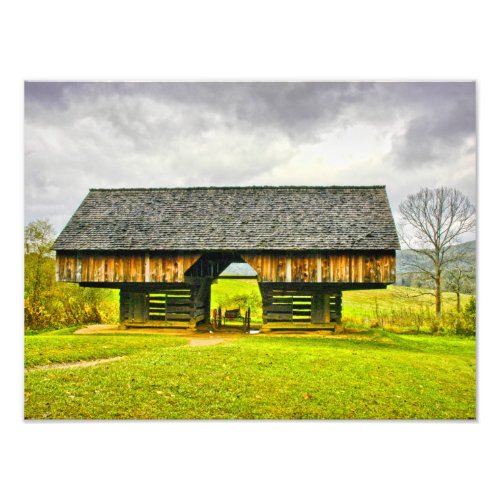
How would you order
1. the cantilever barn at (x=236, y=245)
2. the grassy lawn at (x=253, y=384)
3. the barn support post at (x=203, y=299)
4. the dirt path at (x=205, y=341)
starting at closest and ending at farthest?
the grassy lawn at (x=253, y=384) → the dirt path at (x=205, y=341) → the cantilever barn at (x=236, y=245) → the barn support post at (x=203, y=299)

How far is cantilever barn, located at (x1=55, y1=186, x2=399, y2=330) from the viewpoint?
1130cm

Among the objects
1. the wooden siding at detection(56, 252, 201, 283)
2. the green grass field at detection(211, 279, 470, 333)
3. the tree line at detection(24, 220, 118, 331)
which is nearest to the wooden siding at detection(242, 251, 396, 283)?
the green grass field at detection(211, 279, 470, 333)

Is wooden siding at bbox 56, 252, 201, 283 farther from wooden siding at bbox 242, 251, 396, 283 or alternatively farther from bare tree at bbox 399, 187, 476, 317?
bare tree at bbox 399, 187, 476, 317

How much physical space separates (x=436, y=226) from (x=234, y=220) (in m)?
5.41

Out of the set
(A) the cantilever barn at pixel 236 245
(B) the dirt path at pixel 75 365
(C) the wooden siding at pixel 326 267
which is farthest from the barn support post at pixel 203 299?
(B) the dirt path at pixel 75 365

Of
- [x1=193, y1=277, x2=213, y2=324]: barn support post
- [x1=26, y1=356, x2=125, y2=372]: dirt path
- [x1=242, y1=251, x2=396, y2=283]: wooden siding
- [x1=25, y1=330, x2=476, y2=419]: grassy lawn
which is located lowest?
[x1=25, y1=330, x2=476, y2=419]: grassy lawn

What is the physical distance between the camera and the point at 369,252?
36.9 feet

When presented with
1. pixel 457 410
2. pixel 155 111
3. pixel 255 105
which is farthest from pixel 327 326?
pixel 155 111

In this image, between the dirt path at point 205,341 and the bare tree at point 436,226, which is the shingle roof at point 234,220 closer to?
the bare tree at point 436,226

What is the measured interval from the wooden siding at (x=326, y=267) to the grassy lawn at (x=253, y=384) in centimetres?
235

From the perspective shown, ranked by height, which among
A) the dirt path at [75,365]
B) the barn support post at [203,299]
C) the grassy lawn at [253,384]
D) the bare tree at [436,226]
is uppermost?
the bare tree at [436,226]

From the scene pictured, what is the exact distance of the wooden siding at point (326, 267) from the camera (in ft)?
36.4

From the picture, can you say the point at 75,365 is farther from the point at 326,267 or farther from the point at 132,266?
the point at 326,267

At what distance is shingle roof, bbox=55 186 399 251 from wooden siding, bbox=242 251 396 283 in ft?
0.90
